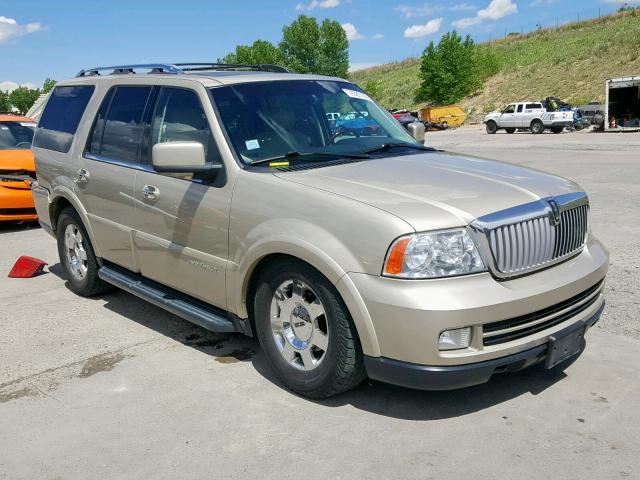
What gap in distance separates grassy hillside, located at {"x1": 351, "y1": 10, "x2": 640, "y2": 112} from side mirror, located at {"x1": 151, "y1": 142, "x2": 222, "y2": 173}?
54942 mm

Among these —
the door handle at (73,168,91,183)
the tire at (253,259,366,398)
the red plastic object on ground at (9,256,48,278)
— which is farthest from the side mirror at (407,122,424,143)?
the red plastic object on ground at (9,256,48,278)

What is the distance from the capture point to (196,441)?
350 cm

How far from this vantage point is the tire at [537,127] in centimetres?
3816

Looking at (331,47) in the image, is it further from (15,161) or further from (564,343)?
(564,343)

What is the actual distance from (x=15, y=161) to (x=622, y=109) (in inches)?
1319

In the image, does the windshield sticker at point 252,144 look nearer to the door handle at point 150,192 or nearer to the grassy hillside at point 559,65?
the door handle at point 150,192

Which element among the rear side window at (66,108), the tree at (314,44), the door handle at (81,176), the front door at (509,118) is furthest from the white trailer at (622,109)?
the tree at (314,44)

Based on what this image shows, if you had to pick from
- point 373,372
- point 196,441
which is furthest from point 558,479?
point 196,441

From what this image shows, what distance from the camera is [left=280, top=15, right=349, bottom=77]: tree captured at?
93.3 meters

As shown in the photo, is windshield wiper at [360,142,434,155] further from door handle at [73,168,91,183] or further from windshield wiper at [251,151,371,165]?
door handle at [73,168,91,183]

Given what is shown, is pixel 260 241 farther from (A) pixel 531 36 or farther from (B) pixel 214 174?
(A) pixel 531 36

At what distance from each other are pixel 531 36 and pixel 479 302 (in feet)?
300

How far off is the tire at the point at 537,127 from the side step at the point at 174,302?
36234 mm

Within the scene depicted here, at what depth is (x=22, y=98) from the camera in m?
121
